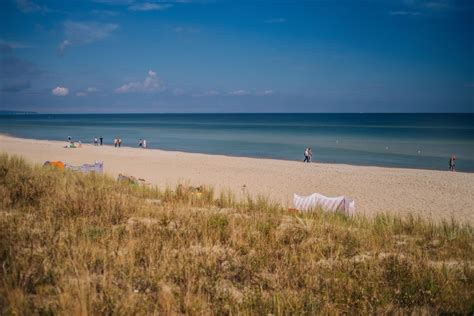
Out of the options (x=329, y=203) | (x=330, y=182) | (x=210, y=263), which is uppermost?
(x=210, y=263)

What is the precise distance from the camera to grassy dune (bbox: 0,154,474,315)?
11.5 feet

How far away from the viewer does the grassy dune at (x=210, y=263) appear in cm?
352

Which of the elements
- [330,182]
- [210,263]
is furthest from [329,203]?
[330,182]

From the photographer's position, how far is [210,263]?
14.7ft

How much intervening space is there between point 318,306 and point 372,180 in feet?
68.0

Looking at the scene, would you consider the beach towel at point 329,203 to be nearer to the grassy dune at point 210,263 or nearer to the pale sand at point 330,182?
the pale sand at point 330,182

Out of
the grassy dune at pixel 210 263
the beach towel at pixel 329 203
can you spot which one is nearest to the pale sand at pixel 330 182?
the beach towel at pixel 329 203

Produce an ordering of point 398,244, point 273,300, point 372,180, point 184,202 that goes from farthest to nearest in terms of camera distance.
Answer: point 372,180
point 184,202
point 398,244
point 273,300

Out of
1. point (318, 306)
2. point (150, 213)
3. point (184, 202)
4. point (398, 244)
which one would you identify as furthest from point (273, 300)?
point (184, 202)

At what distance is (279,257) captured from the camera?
4902 mm

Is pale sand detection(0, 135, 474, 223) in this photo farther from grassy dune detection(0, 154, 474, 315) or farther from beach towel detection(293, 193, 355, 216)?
grassy dune detection(0, 154, 474, 315)

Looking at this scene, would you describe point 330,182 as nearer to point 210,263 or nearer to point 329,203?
point 329,203

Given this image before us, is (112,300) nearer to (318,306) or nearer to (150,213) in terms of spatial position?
(318,306)

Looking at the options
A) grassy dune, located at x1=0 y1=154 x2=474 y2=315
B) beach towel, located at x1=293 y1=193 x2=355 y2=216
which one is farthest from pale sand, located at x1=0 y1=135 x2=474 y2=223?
grassy dune, located at x1=0 y1=154 x2=474 y2=315
